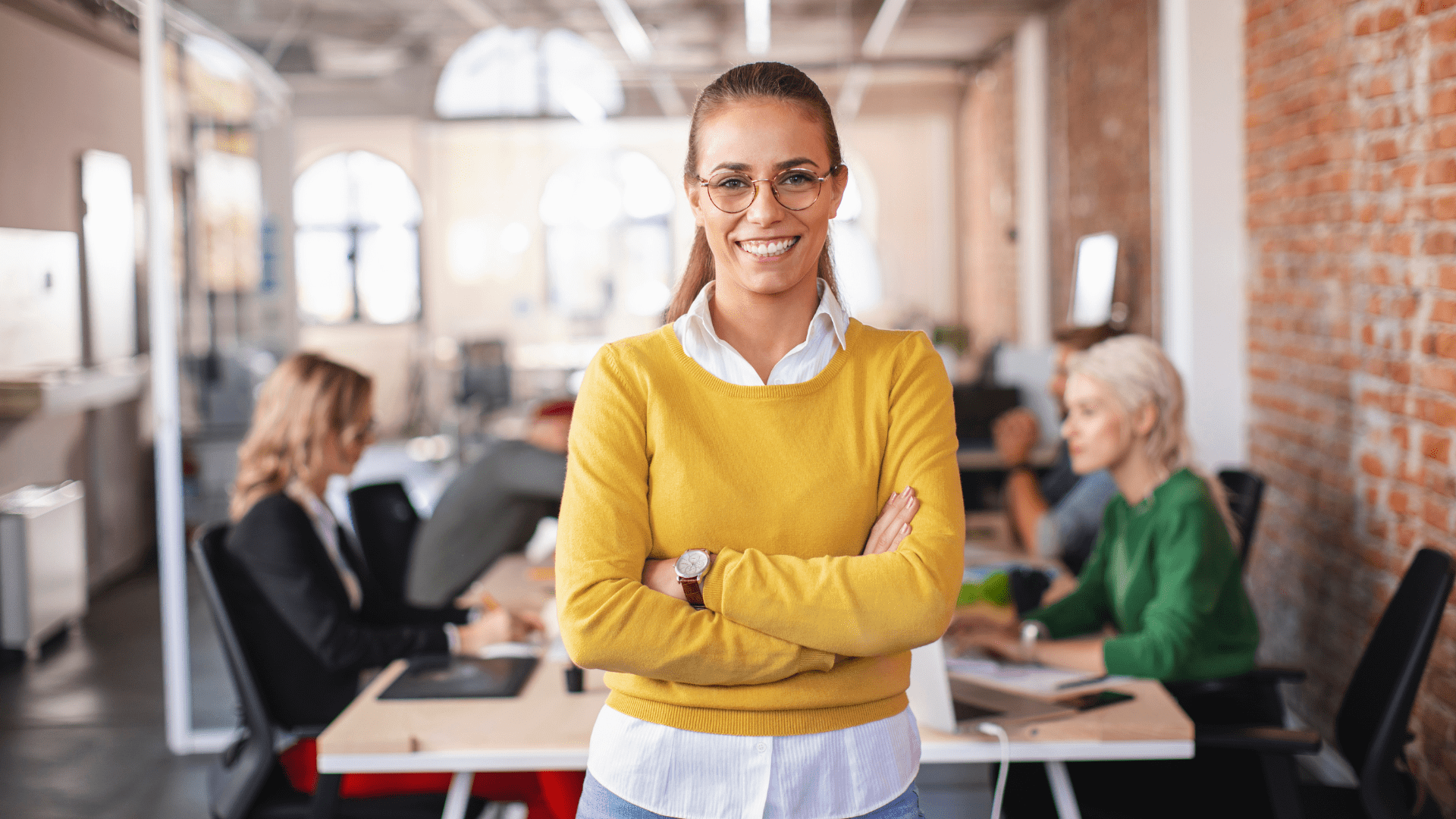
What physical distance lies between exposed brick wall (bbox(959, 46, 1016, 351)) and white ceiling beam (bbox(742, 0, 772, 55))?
2.61 feet

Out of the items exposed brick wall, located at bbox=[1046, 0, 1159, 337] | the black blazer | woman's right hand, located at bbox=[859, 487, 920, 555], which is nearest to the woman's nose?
woman's right hand, located at bbox=[859, 487, 920, 555]

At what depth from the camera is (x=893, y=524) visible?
1.26 metres

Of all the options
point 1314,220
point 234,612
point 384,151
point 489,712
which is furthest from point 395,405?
point 1314,220

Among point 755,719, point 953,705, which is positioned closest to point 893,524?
point 755,719

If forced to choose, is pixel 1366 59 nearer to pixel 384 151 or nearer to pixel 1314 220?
pixel 1314 220

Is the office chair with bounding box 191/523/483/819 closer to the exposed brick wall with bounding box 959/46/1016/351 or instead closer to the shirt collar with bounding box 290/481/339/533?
the shirt collar with bounding box 290/481/339/533

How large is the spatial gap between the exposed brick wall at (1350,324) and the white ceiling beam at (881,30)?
1.16 m

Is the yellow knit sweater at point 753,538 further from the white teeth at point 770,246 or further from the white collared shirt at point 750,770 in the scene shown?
the white teeth at point 770,246

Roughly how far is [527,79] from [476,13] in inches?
10.8

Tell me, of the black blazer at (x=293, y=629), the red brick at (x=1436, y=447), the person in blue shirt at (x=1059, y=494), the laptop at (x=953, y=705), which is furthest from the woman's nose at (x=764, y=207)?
the person in blue shirt at (x=1059, y=494)

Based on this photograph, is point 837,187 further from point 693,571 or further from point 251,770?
point 251,770

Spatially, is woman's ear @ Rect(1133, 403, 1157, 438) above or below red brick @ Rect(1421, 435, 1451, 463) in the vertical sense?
above

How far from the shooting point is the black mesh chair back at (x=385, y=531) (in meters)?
3.51

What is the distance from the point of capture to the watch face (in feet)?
3.92
